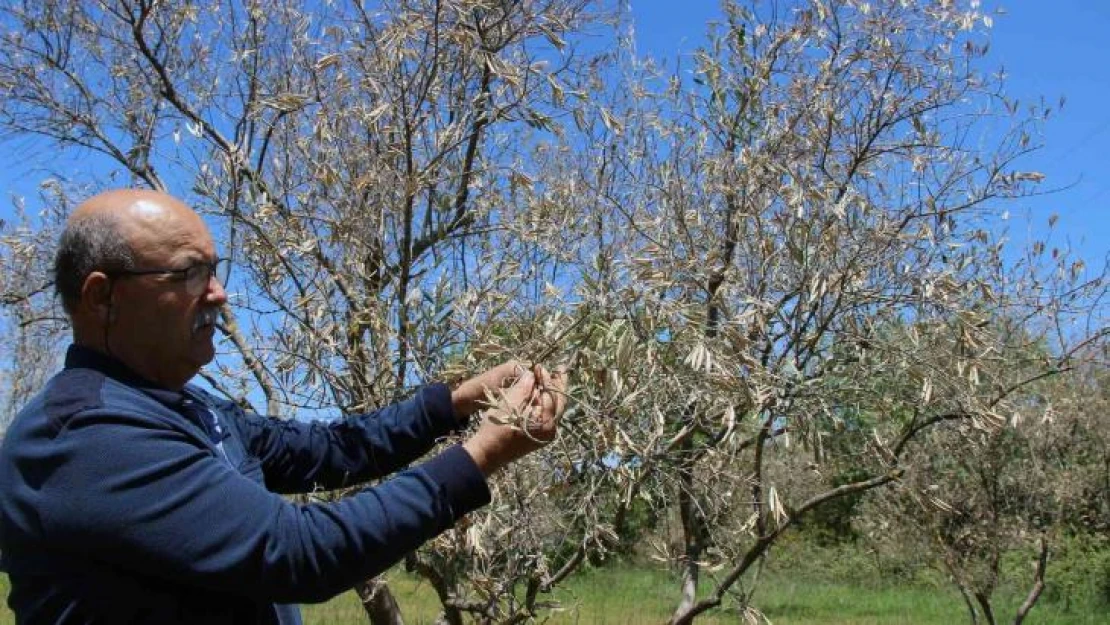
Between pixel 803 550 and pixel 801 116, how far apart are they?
538 inches

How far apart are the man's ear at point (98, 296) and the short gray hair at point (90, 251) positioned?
1 cm

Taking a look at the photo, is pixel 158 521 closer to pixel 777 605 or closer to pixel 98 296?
pixel 98 296

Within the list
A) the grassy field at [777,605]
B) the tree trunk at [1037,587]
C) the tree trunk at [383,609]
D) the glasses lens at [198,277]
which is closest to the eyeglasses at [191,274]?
the glasses lens at [198,277]

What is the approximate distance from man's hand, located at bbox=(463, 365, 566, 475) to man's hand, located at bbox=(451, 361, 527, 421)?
7.4 inches

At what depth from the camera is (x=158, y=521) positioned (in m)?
1.44

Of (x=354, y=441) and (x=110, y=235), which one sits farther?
(x=354, y=441)

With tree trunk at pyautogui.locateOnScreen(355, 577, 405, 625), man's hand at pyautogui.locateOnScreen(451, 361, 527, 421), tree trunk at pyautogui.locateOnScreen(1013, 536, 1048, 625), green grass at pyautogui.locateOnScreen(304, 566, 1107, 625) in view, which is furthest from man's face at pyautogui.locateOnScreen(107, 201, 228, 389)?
tree trunk at pyautogui.locateOnScreen(1013, 536, 1048, 625)

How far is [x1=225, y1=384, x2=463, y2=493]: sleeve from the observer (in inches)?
88.8

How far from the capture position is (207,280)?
5.69ft

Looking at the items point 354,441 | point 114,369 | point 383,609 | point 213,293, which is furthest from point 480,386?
point 383,609

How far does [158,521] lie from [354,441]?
2.86ft

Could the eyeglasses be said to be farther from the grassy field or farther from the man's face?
the grassy field

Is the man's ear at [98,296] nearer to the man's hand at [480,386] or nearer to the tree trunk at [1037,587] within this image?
the man's hand at [480,386]

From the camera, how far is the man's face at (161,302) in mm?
1658
